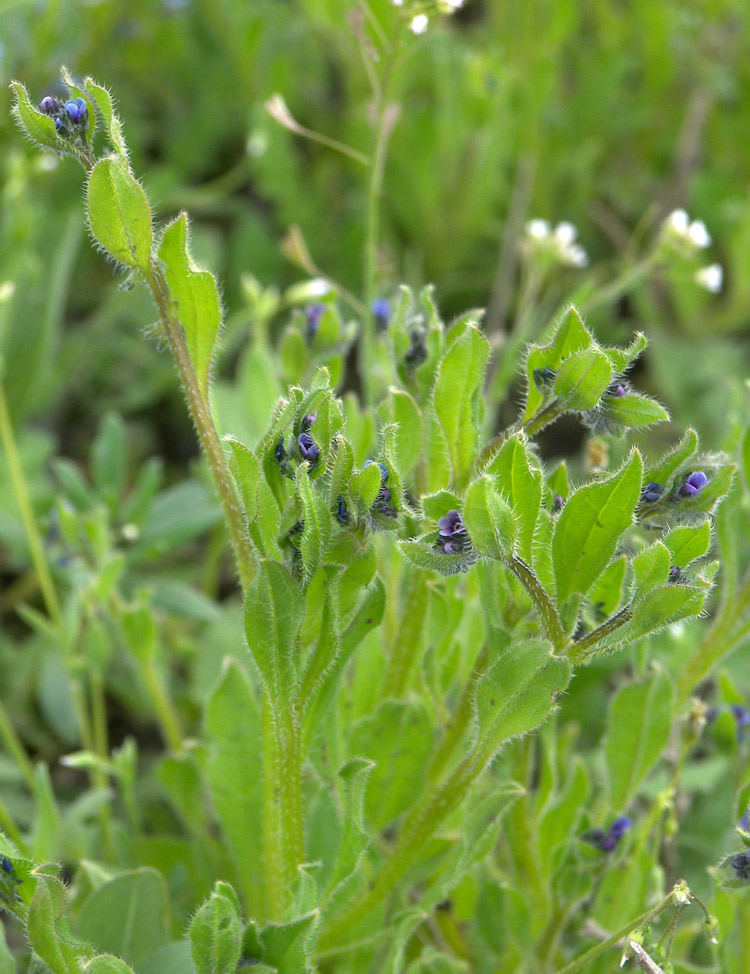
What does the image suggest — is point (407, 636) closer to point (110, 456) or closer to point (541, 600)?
point (541, 600)

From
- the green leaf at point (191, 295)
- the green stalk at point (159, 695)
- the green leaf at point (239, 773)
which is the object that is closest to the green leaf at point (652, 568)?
the green leaf at point (191, 295)

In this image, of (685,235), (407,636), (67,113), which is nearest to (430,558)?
(407,636)

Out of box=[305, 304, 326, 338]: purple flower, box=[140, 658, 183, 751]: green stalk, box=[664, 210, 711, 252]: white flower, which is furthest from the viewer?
box=[664, 210, 711, 252]: white flower

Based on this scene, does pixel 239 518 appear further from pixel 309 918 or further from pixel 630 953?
pixel 630 953

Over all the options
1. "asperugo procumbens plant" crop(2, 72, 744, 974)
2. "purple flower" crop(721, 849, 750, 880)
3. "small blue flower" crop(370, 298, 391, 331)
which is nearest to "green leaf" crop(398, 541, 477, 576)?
"asperugo procumbens plant" crop(2, 72, 744, 974)

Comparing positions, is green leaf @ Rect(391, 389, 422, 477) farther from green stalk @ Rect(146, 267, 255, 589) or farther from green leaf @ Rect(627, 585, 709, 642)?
green leaf @ Rect(627, 585, 709, 642)

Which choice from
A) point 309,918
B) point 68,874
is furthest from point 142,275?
point 68,874
